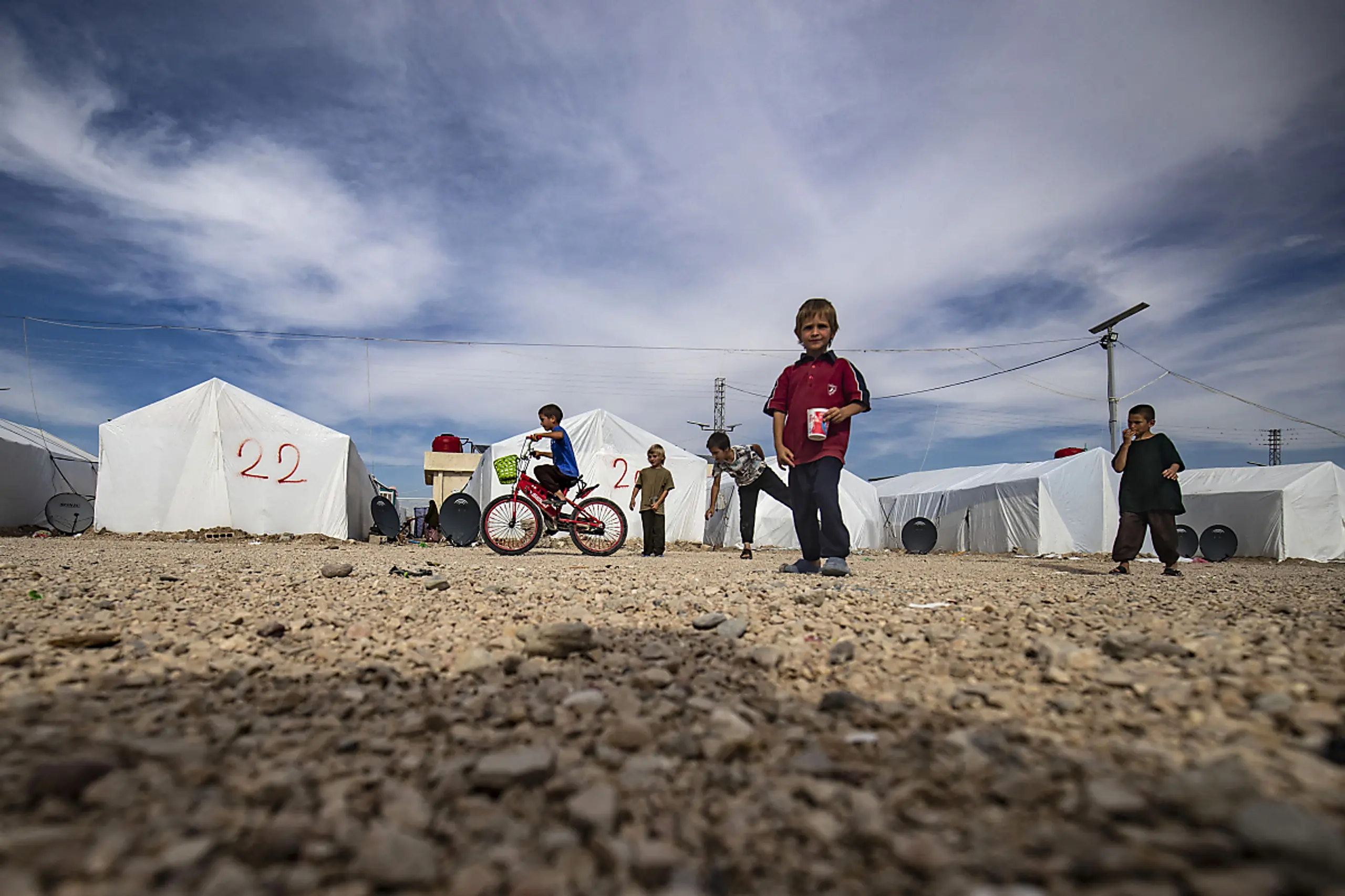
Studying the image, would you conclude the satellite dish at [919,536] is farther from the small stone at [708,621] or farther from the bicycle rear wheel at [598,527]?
the small stone at [708,621]

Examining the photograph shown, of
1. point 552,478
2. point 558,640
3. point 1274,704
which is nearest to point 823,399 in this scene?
point 558,640

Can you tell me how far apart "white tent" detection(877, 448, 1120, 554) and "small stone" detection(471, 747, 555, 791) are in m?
18.2

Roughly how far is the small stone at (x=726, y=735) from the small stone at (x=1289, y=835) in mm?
775

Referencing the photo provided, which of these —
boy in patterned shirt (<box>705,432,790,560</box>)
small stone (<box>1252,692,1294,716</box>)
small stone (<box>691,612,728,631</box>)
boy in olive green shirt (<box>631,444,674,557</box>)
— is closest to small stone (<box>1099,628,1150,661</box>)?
small stone (<box>1252,692,1294,716</box>)

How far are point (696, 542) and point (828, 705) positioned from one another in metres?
15.2

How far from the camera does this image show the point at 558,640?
6.70 feet

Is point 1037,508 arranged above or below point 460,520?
above

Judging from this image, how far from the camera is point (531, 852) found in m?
0.97

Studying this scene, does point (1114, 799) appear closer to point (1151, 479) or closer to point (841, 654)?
point (841, 654)

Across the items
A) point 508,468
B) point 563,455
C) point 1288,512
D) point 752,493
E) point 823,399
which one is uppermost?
point 823,399

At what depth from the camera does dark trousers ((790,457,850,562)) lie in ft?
14.8

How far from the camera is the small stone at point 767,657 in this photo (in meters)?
1.91

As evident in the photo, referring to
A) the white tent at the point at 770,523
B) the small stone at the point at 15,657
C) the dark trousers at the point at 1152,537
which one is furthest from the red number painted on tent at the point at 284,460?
the dark trousers at the point at 1152,537

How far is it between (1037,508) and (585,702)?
18184 millimetres
